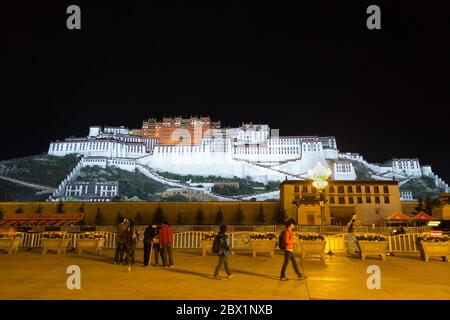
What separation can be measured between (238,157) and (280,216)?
182 feet

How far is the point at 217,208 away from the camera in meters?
47.2

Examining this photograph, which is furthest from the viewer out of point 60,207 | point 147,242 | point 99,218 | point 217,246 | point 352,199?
point 352,199

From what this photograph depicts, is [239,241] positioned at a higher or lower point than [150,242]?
lower

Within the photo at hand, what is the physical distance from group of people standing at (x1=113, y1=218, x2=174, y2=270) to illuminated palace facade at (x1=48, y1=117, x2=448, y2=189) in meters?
83.0

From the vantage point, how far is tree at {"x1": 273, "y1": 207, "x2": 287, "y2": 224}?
44347 mm

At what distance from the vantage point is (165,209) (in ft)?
154

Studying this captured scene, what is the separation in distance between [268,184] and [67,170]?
53.9m

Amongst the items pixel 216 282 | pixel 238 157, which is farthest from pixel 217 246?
pixel 238 157

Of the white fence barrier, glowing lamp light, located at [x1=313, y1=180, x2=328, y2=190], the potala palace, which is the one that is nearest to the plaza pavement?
the white fence barrier

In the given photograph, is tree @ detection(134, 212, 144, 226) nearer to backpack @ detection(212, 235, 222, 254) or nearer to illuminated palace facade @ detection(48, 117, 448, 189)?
backpack @ detection(212, 235, 222, 254)

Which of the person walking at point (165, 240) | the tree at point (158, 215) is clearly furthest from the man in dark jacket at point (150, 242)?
the tree at point (158, 215)

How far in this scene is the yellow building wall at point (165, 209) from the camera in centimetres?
4588

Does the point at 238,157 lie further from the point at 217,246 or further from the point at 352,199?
the point at 217,246
